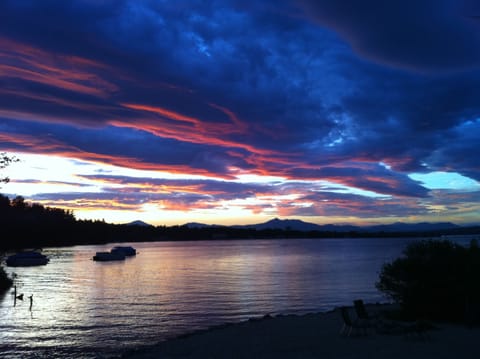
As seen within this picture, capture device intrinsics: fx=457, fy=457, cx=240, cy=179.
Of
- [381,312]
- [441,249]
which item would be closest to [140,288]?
[381,312]

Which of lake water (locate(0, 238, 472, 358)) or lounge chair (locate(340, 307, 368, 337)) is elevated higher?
lounge chair (locate(340, 307, 368, 337))

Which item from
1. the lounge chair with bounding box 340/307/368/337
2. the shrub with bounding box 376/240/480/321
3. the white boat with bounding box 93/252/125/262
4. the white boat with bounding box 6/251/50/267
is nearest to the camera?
the lounge chair with bounding box 340/307/368/337

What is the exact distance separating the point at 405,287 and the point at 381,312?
2.05 meters

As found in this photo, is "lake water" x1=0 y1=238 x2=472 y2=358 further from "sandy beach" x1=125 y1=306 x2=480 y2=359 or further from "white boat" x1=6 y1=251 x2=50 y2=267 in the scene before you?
"white boat" x1=6 y1=251 x2=50 y2=267

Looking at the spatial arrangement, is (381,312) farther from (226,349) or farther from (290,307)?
(290,307)

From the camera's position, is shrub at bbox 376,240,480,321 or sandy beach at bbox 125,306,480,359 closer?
sandy beach at bbox 125,306,480,359

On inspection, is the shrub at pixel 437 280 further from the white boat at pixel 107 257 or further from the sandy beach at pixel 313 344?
the white boat at pixel 107 257

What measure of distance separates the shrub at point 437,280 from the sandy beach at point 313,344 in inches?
63.5

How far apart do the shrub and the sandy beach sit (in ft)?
5.29

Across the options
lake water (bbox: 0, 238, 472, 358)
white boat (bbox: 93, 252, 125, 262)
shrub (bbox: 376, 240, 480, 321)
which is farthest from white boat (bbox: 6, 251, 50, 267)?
shrub (bbox: 376, 240, 480, 321)

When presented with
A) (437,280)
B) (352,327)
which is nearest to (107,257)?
(437,280)

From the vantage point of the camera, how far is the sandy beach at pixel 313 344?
14.6 metres

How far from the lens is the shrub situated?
20031mm

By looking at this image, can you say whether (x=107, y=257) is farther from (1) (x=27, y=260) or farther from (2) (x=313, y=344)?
(2) (x=313, y=344)
